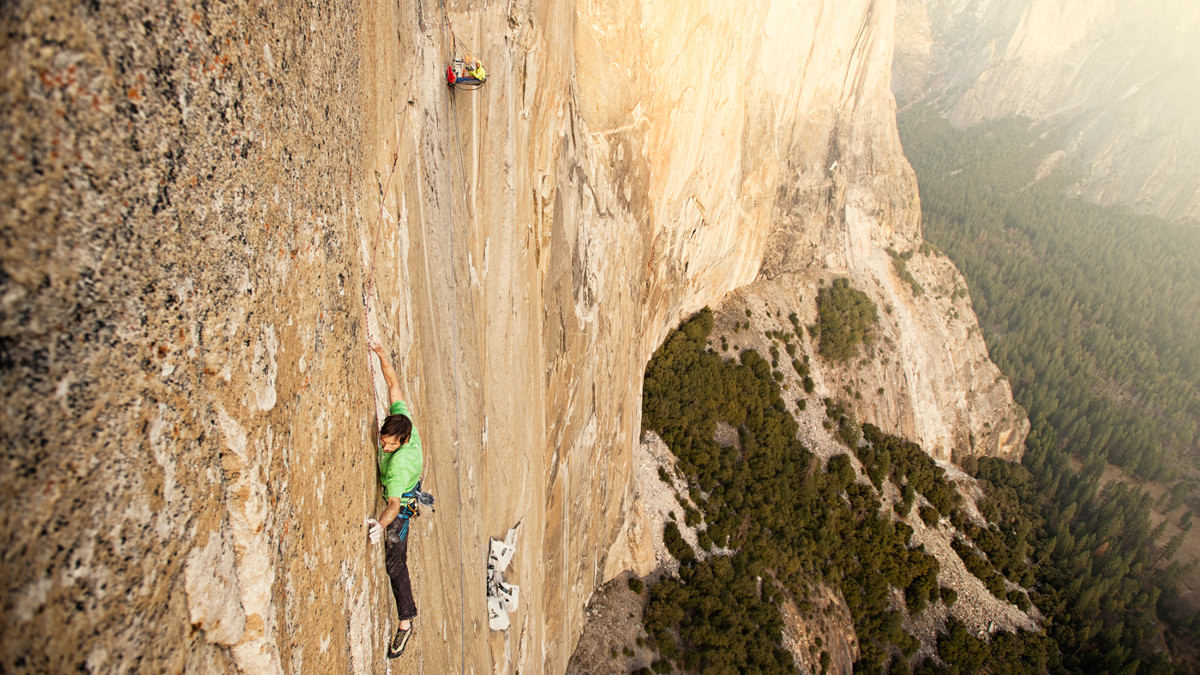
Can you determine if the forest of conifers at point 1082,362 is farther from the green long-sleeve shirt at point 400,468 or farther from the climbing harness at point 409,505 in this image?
the green long-sleeve shirt at point 400,468

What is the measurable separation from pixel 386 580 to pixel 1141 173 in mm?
146395

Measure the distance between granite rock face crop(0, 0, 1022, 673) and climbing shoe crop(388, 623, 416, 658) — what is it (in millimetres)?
177

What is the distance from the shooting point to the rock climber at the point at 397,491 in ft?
16.8

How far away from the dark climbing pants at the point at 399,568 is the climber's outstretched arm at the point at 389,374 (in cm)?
119

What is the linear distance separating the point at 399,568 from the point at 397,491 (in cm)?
89

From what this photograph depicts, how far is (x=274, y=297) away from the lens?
3352mm

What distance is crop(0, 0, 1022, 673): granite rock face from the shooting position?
1.87 meters

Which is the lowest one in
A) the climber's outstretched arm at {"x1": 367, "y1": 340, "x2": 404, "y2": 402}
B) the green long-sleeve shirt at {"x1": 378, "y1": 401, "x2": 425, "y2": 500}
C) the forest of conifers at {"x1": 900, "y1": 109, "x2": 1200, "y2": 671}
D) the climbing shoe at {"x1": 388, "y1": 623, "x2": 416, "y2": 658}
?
the forest of conifers at {"x1": 900, "y1": 109, "x2": 1200, "y2": 671}

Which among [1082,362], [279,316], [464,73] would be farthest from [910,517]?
[1082,362]

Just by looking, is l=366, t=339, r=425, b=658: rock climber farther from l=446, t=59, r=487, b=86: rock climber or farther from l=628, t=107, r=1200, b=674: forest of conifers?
l=628, t=107, r=1200, b=674: forest of conifers

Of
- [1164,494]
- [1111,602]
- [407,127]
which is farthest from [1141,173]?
[407,127]

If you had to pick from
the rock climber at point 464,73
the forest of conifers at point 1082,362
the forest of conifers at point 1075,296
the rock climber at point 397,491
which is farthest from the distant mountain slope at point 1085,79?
the rock climber at point 397,491

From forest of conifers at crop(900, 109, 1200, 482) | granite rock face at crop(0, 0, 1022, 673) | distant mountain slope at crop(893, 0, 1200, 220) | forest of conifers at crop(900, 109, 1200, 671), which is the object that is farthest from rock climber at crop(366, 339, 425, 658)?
distant mountain slope at crop(893, 0, 1200, 220)

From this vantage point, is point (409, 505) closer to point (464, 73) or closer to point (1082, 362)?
point (464, 73)
